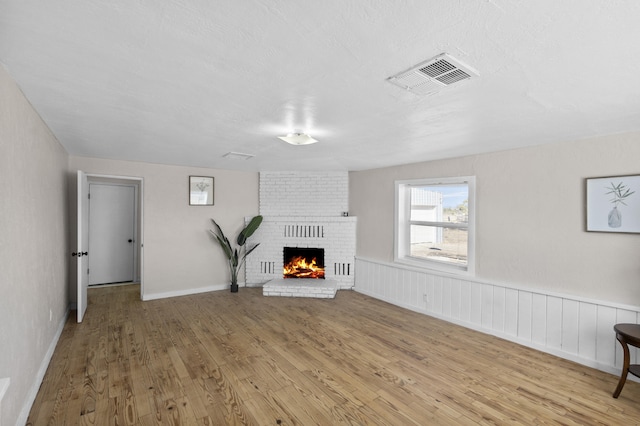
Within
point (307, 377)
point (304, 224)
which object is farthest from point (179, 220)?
point (307, 377)

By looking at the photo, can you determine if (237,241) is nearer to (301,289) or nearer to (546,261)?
(301,289)

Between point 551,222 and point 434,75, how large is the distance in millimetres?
2609

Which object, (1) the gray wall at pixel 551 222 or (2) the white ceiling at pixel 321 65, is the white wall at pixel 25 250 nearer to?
(2) the white ceiling at pixel 321 65

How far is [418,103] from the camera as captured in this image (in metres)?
2.19

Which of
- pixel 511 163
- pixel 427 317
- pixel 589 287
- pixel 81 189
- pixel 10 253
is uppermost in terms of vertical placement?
pixel 511 163

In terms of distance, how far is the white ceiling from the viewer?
47.4 inches

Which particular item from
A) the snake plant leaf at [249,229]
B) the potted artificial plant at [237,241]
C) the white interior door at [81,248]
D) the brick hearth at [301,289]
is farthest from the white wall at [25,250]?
the brick hearth at [301,289]

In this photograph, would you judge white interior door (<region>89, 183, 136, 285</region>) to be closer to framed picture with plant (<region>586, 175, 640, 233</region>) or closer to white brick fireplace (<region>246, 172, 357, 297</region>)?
white brick fireplace (<region>246, 172, 357, 297</region>)

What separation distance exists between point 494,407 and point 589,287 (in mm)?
1699

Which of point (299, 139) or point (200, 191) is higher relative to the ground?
point (299, 139)

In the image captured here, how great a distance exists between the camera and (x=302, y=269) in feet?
19.7

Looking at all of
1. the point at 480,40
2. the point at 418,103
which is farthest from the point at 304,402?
the point at 480,40

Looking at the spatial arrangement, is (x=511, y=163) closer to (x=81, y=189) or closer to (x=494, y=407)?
(x=494, y=407)

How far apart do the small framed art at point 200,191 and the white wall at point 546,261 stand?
3.77 metres
